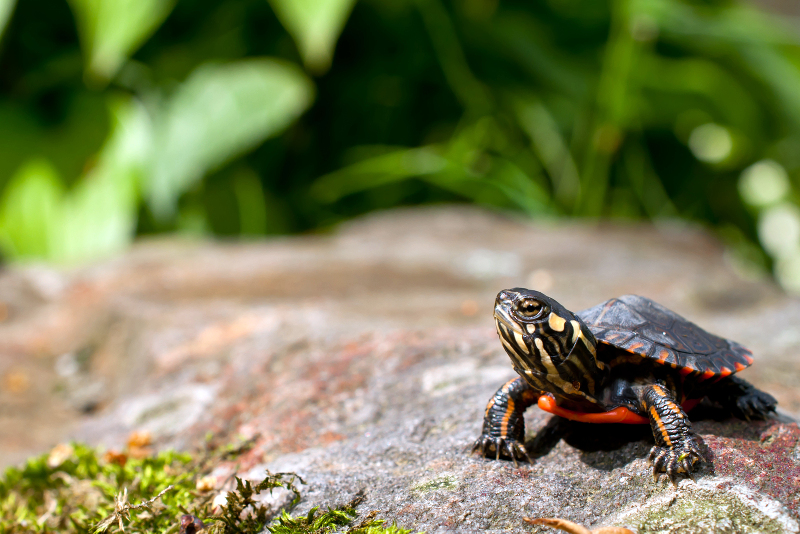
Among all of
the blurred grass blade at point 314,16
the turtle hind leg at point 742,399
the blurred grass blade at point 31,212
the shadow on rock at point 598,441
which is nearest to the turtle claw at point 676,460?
the shadow on rock at point 598,441

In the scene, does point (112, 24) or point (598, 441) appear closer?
point (598, 441)

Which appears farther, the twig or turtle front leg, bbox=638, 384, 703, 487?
the twig

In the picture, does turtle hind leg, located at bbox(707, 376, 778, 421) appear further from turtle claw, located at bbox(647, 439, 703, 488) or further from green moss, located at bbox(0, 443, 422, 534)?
green moss, located at bbox(0, 443, 422, 534)

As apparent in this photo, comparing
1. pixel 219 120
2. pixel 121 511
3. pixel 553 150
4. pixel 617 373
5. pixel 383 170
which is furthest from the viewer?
pixel 553 150

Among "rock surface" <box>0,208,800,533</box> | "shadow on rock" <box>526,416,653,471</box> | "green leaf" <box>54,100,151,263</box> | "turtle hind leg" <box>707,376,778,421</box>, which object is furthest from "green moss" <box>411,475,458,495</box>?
"green leaf" <box>54,100,151,263</box>

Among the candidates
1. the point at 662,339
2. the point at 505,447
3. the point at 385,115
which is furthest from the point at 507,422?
the point at 385,115

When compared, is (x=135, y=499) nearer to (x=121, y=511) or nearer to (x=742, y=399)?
(x=121, y=511)
